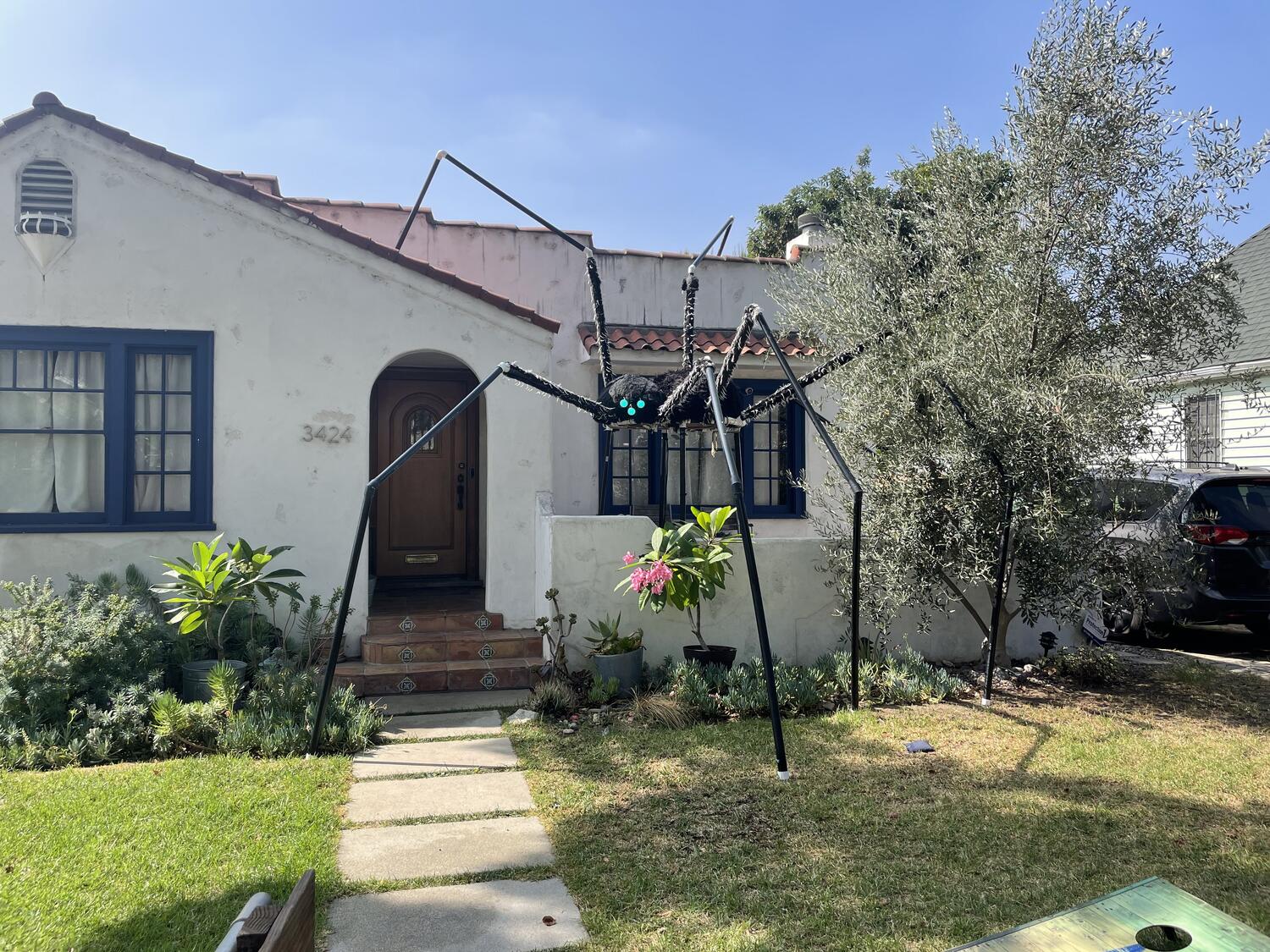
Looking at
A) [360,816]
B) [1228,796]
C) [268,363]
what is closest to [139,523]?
[268,363]

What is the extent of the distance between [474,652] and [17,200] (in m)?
5.14

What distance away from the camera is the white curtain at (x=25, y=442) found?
6.56m

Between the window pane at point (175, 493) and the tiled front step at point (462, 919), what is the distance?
15.9 ft

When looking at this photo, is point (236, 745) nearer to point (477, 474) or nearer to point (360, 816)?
point (360, 816)

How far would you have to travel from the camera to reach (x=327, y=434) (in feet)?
22.8

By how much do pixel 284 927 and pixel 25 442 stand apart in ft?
23.2

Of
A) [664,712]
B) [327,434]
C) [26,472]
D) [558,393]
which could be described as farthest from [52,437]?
[664,712]

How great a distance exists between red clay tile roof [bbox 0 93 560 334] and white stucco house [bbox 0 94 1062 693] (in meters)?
0.02

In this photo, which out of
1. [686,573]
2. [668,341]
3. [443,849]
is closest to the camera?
[443,849]

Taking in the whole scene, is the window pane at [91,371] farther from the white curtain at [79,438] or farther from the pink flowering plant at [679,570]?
the pink flowering plant at [679,570]

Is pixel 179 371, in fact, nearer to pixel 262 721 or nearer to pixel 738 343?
pixel 262 721

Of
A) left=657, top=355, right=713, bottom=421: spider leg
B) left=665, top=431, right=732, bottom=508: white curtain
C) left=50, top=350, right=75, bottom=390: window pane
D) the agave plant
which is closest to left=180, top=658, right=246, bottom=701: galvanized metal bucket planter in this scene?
the agave plant

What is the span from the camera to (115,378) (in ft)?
21.8

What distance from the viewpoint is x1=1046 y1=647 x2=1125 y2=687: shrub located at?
252 inches
